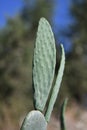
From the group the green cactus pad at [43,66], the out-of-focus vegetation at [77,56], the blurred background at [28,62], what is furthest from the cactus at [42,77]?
the out-of-focus vegetation at [77,56]

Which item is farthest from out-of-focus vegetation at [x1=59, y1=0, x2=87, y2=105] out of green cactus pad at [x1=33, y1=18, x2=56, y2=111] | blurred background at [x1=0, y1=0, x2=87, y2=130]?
green cactus pad at [x1=33, y1=18, x2=56, y2=111]


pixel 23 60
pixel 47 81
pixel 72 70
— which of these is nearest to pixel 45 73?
pixel 47 81

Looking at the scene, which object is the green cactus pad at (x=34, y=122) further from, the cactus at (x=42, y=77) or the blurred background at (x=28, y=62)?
the blurred background at (x=28, y=62)

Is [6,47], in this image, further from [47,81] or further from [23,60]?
[47,81]

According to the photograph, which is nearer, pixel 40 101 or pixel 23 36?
pixel 40 101

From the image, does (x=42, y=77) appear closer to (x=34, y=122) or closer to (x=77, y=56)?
(x=34, y=122)

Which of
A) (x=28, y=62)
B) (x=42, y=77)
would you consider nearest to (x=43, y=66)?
(x=42, y=77)

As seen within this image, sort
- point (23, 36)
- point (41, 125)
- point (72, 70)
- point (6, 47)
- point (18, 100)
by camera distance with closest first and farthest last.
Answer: point (41, 125)
point (18, 100)
point (6, 47)
point (23, 36)
point (72, 70)
